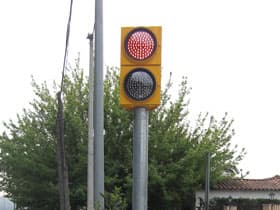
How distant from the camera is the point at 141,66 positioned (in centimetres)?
529

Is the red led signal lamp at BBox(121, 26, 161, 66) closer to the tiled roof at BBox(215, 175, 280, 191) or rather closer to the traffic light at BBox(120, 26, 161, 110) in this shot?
the traffic light at BBox(120, 26, 161, 110)

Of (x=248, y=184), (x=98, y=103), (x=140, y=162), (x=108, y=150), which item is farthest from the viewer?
(x=248, y=184)

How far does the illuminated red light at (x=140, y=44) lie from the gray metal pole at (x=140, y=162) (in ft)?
1.33

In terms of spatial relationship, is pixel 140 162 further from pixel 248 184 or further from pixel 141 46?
pixel 248 184

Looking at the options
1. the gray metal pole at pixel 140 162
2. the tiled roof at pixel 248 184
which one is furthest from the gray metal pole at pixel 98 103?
the tiled roof at pixel 248 184

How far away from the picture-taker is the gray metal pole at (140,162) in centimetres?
519

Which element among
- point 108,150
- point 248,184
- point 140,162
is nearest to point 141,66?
point 140,162

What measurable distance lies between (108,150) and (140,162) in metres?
22.1

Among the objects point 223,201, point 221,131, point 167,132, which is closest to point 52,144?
point 167,132

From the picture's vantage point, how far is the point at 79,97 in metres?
27.7

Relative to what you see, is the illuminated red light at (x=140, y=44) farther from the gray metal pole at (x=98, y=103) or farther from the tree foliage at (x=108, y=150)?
the tree foliage at (x=108, y=150)

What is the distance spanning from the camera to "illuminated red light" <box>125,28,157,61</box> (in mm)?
5273

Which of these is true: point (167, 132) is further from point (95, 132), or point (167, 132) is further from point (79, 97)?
point (95, 132)

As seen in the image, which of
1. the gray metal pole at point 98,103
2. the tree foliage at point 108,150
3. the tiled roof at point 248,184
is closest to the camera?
the gray metal pole at point 98,103
